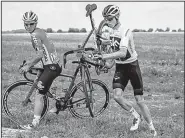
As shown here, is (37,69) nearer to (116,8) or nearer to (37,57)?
(37,57)

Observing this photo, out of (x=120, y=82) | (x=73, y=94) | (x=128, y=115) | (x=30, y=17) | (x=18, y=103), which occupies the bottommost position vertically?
(x=128, y=115)

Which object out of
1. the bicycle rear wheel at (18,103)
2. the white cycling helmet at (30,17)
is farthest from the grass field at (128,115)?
the white cycling helmet at (30,17)

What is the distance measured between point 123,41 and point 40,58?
178cm

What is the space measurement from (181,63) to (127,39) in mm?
17829

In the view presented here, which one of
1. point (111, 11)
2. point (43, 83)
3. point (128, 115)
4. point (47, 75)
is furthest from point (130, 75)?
point (128, 115)

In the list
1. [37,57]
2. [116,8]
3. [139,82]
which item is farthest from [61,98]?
[116,8]

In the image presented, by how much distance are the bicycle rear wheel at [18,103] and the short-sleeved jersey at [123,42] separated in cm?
196

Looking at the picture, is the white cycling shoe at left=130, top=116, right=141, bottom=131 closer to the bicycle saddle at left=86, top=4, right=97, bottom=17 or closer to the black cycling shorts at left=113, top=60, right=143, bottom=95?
the black cycling shorts at left=113, top=60, right=143, bottom=95

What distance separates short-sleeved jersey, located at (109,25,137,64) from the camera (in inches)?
305

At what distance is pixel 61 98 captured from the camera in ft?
29.3

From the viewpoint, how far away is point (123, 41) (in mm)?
7723

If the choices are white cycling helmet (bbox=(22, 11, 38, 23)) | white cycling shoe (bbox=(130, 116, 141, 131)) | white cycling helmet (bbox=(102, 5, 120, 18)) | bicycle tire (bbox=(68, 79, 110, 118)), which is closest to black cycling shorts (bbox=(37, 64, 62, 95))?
bicycle tire (bbox=(68, 79, 110, 118))

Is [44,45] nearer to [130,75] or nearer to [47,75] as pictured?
[47,75]

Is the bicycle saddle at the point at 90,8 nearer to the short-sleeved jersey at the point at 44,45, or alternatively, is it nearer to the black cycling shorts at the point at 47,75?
the short-sleeved jersey at the point at 44,45
